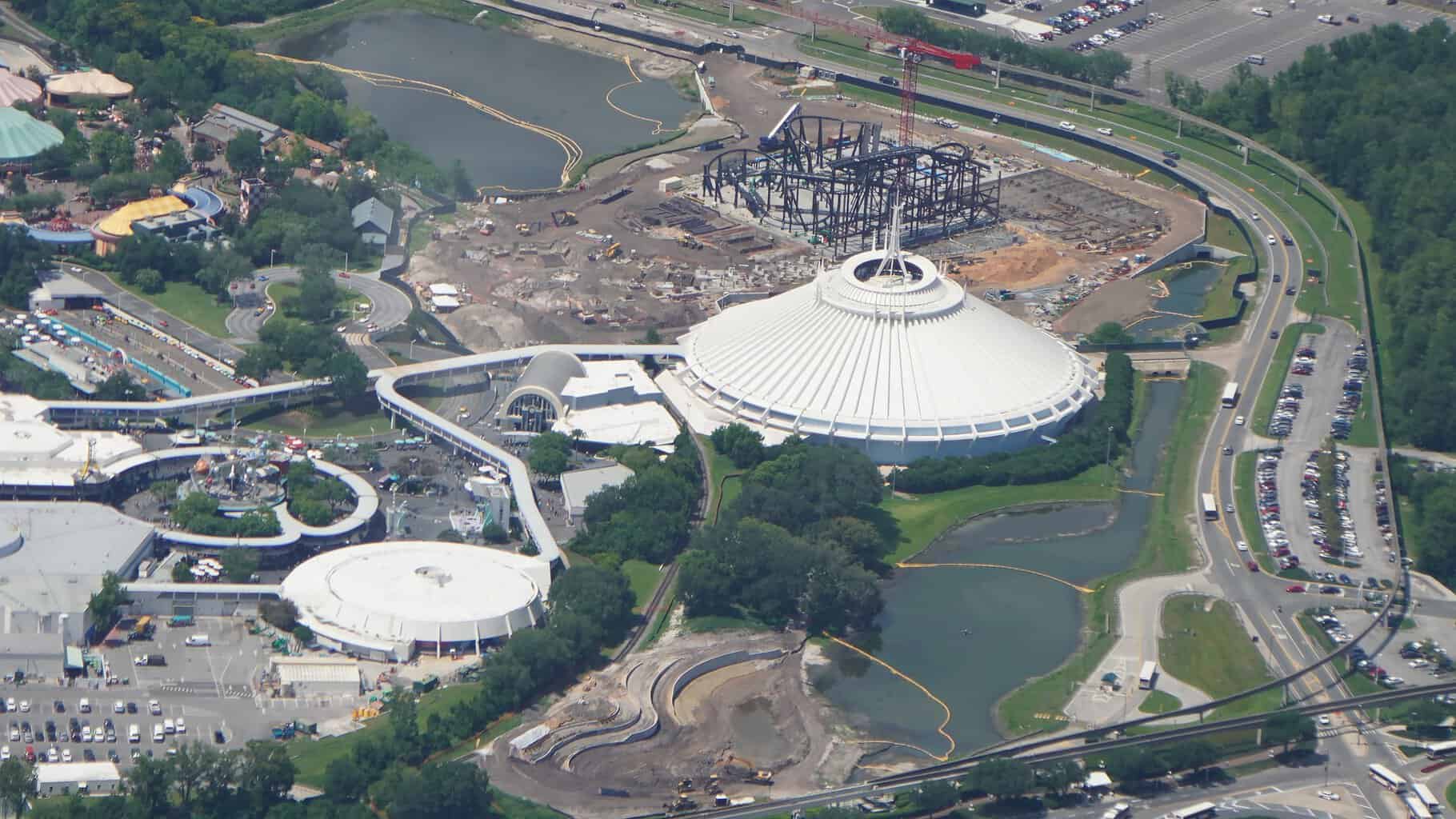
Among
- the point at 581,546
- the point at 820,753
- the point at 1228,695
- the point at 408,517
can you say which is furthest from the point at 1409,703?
the point at 408,517

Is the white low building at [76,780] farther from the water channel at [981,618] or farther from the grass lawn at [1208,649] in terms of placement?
the grass lawn at [1208,649]

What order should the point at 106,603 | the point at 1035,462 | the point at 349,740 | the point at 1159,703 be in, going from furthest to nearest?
the point at 1035,462 < the point at 106,603 < the point at 1159,703 < the point at 349,740

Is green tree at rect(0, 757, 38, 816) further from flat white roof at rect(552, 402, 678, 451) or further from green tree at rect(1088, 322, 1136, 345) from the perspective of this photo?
green tree at rect(1088, 322, 1136, 345)

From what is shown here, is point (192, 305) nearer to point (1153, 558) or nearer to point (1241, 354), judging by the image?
point (1153, 558)

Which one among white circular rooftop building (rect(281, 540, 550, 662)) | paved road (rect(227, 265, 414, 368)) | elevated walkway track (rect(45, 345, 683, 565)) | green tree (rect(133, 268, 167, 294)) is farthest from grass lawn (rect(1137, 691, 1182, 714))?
green tree (rect(133, 268, 167, 294))

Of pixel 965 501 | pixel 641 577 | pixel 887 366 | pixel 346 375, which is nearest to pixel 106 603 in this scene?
pixel 641 577

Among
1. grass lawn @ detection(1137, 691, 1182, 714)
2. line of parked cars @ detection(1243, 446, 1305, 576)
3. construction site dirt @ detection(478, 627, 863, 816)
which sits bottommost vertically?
construction site dirt @ detection(478, 627, 863, 816)
